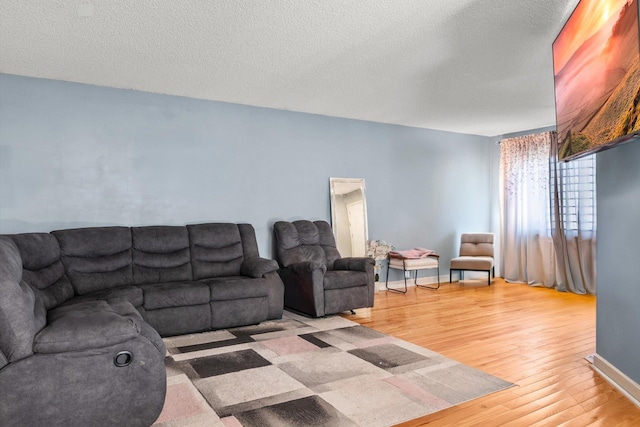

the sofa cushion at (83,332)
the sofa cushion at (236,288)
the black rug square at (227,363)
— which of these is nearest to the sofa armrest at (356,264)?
the sofa cushion at (236,288)

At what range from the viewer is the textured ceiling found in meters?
2.97

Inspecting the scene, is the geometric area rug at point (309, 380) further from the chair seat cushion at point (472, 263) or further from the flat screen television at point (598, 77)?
the chair seat cushion at point (472, 263)

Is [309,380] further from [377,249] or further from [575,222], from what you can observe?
[575,222]

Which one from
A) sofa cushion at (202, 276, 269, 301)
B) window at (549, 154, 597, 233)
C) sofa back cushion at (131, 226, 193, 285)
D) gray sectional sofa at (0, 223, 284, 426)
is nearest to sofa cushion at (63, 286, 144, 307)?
gray sectional sofa at (0, 223, 284, 426)

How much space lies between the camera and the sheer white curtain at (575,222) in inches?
243

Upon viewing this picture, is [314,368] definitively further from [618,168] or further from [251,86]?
[251,86]

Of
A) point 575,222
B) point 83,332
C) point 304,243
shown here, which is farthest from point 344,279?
point 575,222

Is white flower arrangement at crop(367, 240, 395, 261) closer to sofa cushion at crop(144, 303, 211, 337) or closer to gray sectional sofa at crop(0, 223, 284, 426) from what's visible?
gray sectional sofa at crop(0, 223, 284, 426)

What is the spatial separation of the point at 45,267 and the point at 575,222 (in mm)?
6612

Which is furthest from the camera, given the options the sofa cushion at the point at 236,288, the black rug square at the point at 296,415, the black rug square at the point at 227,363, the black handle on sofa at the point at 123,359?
the sofa cushion at the point at 236,288

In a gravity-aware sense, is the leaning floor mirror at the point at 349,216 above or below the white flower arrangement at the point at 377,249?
above

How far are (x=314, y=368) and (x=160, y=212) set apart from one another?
2700 mm

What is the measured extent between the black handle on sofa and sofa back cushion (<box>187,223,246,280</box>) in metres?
2.56

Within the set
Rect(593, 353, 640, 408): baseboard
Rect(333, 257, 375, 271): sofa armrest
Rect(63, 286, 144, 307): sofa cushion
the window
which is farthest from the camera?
the window
